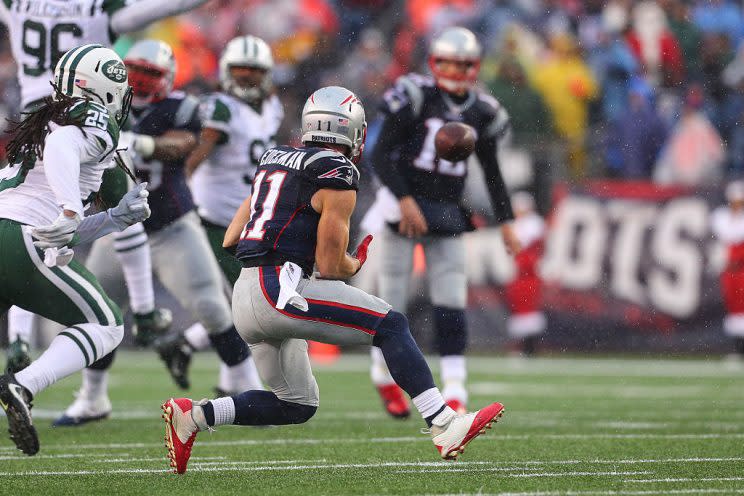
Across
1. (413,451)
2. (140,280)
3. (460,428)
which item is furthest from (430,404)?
(140,280)

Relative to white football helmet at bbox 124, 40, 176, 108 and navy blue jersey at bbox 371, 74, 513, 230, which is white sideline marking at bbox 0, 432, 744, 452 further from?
white football helmet at bbox 124, 40, 176, 108

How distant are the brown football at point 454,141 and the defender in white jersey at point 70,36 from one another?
157cm

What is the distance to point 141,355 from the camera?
46.4 ft

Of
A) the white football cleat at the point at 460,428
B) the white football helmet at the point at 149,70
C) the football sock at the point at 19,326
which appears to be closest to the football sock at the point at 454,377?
the white football helmet at the point at 149,70

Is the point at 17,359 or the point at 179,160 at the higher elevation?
the point at 179,160

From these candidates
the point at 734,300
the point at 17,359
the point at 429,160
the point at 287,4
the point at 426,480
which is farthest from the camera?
the point at 287,4

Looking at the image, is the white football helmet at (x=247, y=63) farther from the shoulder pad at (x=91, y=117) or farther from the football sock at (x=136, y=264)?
the shoulder pad at (x=91, y=117)

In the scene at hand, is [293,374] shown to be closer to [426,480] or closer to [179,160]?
[426,480]

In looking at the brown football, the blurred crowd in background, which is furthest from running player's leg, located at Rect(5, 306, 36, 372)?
the blurred crowd in background

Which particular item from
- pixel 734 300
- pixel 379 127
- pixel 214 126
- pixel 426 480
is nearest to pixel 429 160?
pixel 379 127

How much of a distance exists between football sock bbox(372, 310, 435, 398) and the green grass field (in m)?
0.34

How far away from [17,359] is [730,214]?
27.2 ft

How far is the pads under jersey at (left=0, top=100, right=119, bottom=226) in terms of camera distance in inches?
196

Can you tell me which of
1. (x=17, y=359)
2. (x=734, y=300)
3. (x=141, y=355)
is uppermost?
(x=17, y=359)
